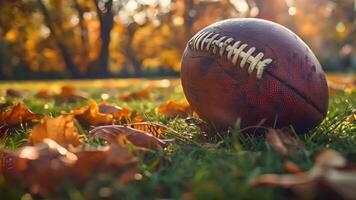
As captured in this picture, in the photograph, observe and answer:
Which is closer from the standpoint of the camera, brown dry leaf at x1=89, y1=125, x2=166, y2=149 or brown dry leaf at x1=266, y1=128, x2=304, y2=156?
brown dry leaf at x1=266, y1=128, x2=304, y2=156

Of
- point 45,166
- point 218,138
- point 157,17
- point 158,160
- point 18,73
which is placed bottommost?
point 18,73

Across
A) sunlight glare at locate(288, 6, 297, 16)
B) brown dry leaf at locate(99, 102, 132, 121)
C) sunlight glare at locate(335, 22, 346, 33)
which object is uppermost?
brown dry leaf at locate(99, 102, 132, 121)

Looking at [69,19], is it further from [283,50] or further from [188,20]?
[283,50]

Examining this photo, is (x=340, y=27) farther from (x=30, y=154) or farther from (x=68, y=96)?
(x=30, y=154)

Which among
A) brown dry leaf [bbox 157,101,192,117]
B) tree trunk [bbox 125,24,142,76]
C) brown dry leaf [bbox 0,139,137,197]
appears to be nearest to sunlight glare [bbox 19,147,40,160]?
brown dry leaf [bbox 0,139,137,197]

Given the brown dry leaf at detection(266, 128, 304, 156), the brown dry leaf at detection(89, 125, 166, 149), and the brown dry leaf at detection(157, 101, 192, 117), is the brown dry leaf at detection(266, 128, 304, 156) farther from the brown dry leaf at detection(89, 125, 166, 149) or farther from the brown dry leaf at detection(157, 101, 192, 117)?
the brown dry leaf at detection(157, 101, 192, 117)

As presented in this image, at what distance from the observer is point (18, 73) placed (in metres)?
31.8

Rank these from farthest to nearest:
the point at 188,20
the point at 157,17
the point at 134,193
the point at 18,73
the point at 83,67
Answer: the point at 18,73
the point at 83,67
the point at 157,17
the point at 188,20
the point at 134,193

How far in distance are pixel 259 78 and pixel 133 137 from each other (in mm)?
752

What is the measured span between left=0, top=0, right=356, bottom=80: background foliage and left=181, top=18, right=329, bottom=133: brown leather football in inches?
485

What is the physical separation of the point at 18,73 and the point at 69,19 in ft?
28.6

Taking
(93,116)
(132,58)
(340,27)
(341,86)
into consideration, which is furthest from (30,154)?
(340,27)

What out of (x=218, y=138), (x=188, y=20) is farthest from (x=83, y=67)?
(x=218, y=138)

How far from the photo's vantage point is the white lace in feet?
8.16
